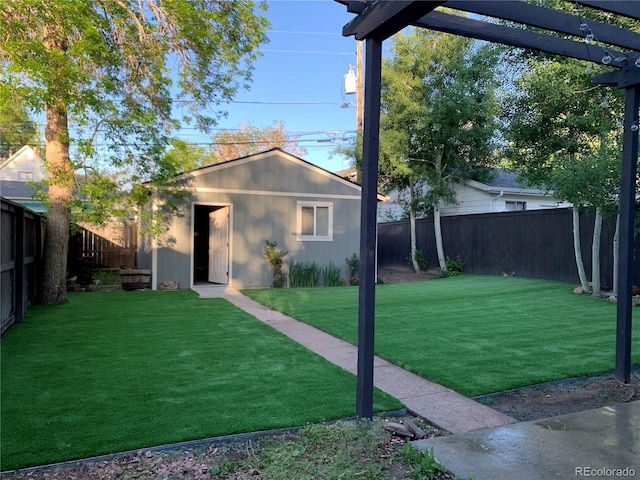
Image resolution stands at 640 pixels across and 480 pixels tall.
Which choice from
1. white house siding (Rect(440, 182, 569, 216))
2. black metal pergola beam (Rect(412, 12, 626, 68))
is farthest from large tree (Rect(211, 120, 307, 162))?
black metal pergola beam (Rect(412, 12, 626, 68))

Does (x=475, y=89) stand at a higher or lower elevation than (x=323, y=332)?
higher

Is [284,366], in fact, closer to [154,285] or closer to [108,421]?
[108,421]

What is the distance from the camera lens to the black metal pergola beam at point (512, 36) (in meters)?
3.55

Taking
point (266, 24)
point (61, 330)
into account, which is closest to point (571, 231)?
point (266, 24)

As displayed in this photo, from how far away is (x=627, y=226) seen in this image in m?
4.25

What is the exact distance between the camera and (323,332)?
265 inches

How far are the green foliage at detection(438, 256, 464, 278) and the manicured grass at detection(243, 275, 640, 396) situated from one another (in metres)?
3.28

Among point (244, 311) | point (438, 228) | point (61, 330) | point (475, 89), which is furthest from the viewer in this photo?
point (438, 228)

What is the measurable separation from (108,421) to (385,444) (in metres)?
1.99

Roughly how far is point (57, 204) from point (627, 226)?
9525mm

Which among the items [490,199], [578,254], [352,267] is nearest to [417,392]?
[578,254]

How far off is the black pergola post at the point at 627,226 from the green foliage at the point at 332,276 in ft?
30.5

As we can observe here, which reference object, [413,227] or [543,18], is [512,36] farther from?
[413,227]

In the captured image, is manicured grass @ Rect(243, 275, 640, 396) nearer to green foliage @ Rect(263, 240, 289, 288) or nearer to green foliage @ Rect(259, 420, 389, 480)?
green foliage @ Rect(263, 240, 289, 288)
